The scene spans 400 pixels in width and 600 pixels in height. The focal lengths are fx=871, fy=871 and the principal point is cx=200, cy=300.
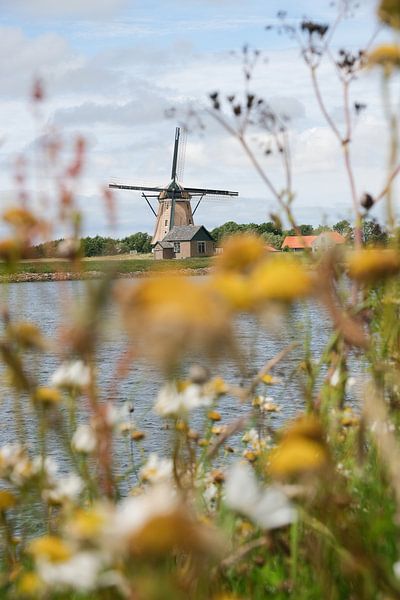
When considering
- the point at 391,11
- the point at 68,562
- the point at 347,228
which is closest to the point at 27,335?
the point at 68,562

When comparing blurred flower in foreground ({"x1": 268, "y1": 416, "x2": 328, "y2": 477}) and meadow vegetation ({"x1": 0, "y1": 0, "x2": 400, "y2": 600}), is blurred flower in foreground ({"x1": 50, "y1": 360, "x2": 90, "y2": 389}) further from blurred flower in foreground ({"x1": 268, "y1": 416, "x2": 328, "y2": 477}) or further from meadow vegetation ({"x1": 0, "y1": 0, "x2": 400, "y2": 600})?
blurred flower in foreground ({"x1": 268, "y1": 416, "x2": 328, "y2": 477})

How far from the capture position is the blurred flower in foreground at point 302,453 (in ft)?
3.28

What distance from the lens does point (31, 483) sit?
6.35ft

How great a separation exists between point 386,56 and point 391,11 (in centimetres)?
10

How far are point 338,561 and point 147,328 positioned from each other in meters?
1.22

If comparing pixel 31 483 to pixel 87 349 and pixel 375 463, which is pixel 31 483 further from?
pixel 375 463

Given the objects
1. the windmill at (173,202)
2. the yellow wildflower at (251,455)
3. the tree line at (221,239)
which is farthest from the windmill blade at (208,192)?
the yellow wildflower at (251,455)

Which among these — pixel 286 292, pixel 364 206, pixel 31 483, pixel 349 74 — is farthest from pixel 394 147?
pixel 286 292

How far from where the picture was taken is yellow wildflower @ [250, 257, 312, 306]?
86cm

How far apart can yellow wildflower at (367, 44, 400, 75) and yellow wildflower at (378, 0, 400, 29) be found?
0.04 m

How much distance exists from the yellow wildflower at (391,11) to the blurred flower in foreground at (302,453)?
828 millimetres

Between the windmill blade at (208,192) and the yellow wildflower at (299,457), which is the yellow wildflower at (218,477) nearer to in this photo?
the yellow wildflower at (299,457)

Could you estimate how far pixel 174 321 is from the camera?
777mm

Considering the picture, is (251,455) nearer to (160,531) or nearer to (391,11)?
(391,11)
